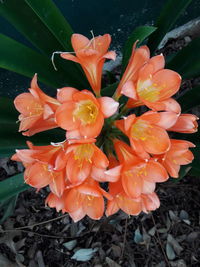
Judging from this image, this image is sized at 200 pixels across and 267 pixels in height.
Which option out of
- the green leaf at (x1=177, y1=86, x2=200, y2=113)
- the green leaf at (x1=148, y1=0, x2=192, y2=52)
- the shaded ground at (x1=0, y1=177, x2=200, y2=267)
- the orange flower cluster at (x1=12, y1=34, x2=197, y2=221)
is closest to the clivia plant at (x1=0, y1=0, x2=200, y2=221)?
the orange flower cluster at (x1=12, y1=34, x2=197, y2=221)

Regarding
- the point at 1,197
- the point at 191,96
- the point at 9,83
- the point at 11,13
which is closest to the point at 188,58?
the point at 191,96

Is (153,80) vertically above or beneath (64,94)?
beneath

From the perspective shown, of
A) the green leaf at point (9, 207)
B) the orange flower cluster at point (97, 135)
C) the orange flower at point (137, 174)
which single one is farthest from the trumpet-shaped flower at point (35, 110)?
the green leaf at point (9, 207)

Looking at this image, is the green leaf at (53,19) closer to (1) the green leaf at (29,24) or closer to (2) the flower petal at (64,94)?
(1) the green leaf at (29,24)

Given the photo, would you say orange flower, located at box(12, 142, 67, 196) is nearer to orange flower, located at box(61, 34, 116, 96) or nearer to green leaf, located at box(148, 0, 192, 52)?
orange flower, located at box(61, 34, 116, 96)

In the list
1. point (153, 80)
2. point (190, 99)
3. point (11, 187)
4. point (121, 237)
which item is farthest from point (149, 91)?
point (121, 237)

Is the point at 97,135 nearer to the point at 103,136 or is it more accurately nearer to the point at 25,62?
the point at 103,136
